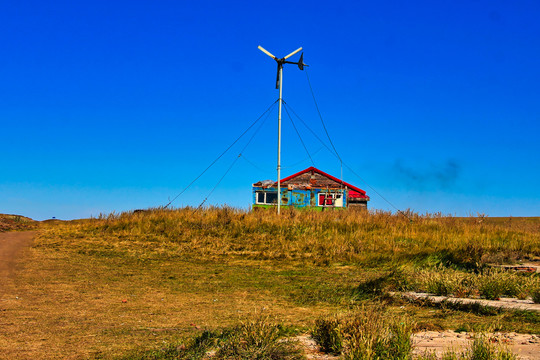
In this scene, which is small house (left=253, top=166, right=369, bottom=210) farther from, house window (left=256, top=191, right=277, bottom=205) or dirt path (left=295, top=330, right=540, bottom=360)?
dirt path (left=295, top=330, right=540, bottom=360)

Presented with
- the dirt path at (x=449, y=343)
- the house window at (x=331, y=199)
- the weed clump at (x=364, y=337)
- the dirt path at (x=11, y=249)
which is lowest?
the dirt path at (x=449, y=343)

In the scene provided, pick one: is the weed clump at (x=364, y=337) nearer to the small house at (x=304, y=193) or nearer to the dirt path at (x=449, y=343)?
the dirt path at (x=449, y=343)

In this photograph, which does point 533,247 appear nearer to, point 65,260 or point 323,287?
point 323,287

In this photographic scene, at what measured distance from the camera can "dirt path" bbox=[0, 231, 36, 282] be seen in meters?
13.9

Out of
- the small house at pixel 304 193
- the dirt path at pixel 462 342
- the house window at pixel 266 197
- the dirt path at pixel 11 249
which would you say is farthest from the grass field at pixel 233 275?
the house window at pixel 266 197

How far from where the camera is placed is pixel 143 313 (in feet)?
29.5

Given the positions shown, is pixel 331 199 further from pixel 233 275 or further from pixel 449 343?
pixel 449 343

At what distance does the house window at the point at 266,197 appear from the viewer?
4212 cm

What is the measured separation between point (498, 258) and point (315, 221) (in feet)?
28.9

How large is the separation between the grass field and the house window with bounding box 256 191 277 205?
17272mm

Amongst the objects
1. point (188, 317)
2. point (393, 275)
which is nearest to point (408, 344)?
point (188, 317)

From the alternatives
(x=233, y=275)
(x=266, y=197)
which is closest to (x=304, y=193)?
(x=266, y=197)

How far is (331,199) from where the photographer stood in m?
42.5

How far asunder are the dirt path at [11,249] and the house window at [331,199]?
25.9 m
